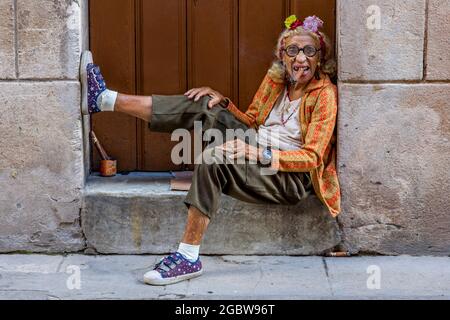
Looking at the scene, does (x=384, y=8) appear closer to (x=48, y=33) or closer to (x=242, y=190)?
(x=242, y=190)

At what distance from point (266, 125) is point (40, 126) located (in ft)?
4.25

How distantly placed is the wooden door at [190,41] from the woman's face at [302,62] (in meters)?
0.44

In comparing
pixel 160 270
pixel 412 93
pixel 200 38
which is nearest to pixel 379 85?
pixel 412 93

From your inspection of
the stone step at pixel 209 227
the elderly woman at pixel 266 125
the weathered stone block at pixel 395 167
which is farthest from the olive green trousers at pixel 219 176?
the weathered stone block at pixel 395 167

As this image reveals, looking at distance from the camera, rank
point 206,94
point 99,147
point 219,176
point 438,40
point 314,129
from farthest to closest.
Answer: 1. point 99,147
2. point 206,94
3. point 438,40
4. point 314,129
5. point 219,176

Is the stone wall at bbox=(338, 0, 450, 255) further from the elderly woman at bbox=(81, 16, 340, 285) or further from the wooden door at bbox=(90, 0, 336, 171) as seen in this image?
the wooden door at bbox=(90, 0, 336, 171)

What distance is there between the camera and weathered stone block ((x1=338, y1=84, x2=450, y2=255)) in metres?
5.09

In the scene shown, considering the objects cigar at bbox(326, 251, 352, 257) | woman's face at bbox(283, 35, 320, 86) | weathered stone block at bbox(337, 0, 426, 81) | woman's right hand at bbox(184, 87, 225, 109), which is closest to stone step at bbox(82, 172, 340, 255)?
cigar at bbox(326, 251, 352, 257)

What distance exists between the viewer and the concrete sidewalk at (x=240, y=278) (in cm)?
455

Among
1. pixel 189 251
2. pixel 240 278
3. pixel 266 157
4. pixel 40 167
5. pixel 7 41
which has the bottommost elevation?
pixel 240 278

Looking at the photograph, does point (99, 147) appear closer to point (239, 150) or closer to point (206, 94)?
point (206, 94)

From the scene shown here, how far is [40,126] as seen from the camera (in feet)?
16.9

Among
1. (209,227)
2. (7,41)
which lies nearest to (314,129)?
(209,227)

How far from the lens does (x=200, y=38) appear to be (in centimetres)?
558
